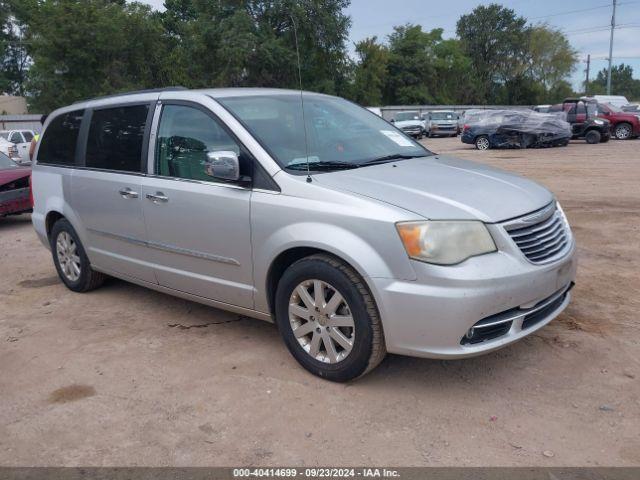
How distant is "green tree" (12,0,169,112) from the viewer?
3956 centimetres

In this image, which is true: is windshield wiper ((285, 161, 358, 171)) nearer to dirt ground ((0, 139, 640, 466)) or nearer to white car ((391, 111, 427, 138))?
dirt ground ((0, 139, 640, 466))

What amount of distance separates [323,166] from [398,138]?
111 cm

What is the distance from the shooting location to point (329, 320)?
137 inches

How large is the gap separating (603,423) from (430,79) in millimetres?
61386

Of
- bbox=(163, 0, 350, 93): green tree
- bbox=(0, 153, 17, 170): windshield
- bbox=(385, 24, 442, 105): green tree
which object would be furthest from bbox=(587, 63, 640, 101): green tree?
bbox=(0, 153, 17, 170): windshield

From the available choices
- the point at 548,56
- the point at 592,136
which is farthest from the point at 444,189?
the point at 548,56

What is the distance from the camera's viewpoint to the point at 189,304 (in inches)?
204

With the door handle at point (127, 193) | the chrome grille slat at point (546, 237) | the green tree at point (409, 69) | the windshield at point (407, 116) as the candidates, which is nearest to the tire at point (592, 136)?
the windshield at point (407, 116)

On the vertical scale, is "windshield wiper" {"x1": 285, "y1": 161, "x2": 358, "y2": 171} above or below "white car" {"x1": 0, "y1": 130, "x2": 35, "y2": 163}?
above

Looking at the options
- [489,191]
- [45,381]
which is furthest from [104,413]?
[489,191]

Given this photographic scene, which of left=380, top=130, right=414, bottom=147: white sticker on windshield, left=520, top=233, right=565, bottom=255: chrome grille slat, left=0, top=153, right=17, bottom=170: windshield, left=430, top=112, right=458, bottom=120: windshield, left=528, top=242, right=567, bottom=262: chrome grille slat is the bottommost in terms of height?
left=528, top=242, right=567, bottom=262: chrome grille slat

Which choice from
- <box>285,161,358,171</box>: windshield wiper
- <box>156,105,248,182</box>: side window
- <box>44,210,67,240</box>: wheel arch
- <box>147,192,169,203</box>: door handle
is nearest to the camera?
<box>285,161,358,171</box>: windshield wiper

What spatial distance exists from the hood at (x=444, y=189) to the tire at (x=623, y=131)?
79.3ft

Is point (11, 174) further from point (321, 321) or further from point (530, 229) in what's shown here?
point (530, 229)
